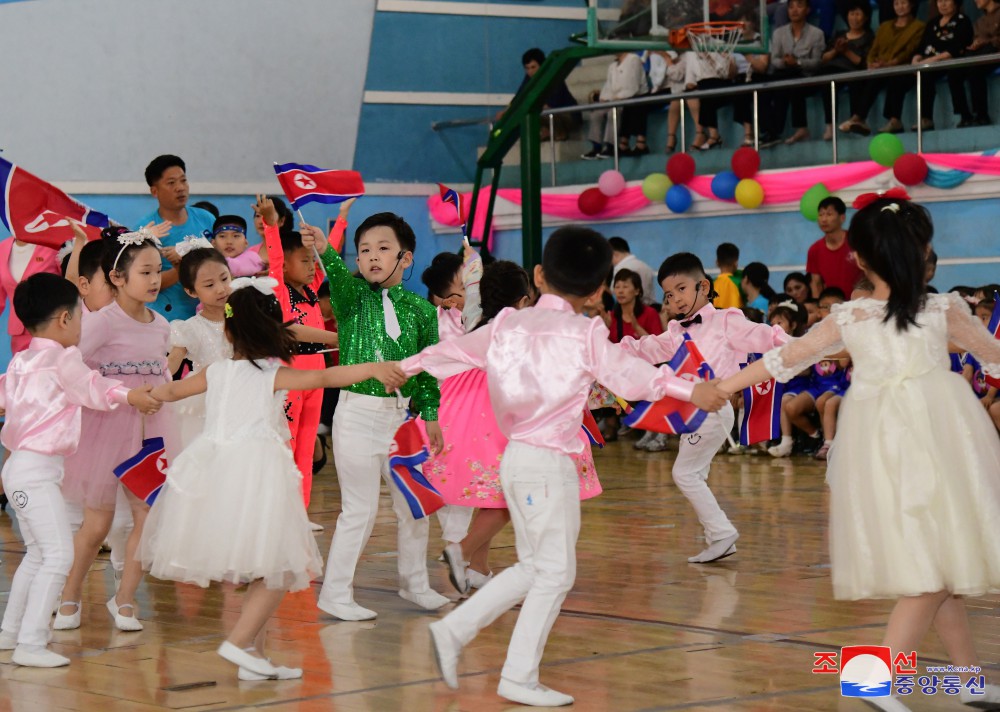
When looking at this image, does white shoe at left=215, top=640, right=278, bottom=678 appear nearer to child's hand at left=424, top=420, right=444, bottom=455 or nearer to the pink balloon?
child's hand at left=424, top=420, right=444, bottom=455

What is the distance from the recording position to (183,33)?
588 inches

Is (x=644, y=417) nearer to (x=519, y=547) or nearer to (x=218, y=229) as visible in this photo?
(x=519, y=547)

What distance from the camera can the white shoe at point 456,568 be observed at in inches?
237

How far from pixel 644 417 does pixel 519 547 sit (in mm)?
822

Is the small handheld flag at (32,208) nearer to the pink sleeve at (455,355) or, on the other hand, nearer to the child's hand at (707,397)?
the pink sleeve at (455,355)

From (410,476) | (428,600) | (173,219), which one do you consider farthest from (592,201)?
(428,600)

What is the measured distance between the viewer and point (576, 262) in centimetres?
456

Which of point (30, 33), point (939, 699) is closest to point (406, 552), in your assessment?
point (939, 699)

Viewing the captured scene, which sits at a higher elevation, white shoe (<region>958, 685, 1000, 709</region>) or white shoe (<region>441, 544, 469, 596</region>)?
white shoe (<region>441, 544, 469, 596</region>)

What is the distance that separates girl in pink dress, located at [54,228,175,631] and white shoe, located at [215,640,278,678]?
0.94 m

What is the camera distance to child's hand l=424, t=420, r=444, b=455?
5727mm

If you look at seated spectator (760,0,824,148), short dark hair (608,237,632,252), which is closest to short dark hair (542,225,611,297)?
short dark hair (608,237,632,252)

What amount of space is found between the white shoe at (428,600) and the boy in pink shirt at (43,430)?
135 centimetres

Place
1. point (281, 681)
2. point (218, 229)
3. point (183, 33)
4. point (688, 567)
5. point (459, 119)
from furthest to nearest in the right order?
point (459, 119)
point (183, 33)
point (218, 229)
point (688, 567)
point (281, 681)
